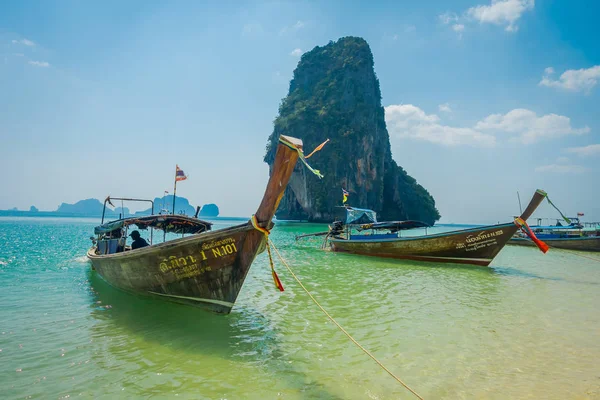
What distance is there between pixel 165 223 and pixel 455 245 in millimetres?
11911

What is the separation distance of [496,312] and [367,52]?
239 ft

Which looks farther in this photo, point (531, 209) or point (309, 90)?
point (309, 90)

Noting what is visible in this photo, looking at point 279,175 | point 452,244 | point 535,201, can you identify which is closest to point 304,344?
point 279,175

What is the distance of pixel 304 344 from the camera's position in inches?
191

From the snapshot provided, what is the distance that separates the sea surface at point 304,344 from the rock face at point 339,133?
51.1 meters

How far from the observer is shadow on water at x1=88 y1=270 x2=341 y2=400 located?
4.15m

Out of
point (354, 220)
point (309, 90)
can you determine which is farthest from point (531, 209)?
point (309, 90)

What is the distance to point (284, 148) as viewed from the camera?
4.88 m

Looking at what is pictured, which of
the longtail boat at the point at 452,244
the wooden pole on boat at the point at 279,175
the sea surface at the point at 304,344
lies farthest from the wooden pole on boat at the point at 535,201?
the wooden pole on boat at the point at 279,175

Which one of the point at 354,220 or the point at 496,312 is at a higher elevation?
the point at 354,220

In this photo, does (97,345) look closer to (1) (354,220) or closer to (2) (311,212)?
(1) (354,220)

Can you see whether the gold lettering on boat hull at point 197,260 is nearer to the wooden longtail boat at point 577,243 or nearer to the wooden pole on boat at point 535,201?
the wooden pole on boat at point 535,201

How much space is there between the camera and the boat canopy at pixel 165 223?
29.5ft

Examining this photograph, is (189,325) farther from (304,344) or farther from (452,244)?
(452,244)
